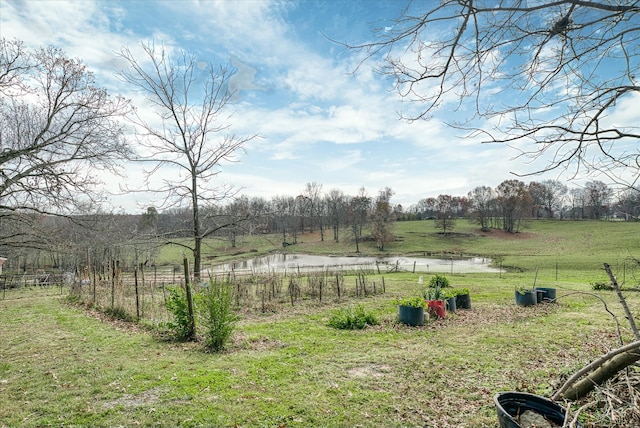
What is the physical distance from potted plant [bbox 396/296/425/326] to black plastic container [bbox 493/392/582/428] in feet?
19.5

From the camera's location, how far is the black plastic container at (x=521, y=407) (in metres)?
3.21

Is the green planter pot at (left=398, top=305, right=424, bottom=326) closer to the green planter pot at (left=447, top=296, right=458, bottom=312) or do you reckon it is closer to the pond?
the green planter pot at (left=447, top=296, right=458, bottom=312)

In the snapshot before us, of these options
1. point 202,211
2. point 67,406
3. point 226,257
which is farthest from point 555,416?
point 226,257

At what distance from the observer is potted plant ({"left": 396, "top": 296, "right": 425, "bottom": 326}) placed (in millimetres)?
9484

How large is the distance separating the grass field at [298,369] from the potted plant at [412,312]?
0.39m

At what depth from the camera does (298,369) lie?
6.09 m

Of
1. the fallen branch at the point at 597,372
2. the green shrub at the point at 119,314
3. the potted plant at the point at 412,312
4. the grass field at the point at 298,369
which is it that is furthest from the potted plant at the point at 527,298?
the green shrub at the point at 119,314

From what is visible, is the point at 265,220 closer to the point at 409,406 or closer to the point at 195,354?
the point at 195,354

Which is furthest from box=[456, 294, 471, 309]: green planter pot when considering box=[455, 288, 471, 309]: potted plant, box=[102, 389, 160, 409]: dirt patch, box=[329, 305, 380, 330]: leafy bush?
box=[102, 389, 160, 409]: dirt patch

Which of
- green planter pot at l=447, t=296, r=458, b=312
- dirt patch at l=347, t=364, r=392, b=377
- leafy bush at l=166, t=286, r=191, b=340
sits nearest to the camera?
dirt patch at l=347, t=364, r=392, b=377

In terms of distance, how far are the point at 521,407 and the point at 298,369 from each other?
3667 millimetres

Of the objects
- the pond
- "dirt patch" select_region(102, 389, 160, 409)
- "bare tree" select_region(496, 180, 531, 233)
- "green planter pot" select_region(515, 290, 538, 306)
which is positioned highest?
"bare tree" select_region(496, 180, 531, 233)

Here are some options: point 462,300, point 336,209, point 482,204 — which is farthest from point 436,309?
point 482,204

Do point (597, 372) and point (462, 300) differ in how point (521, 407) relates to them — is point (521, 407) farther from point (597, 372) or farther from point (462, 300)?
point (462, 300)
